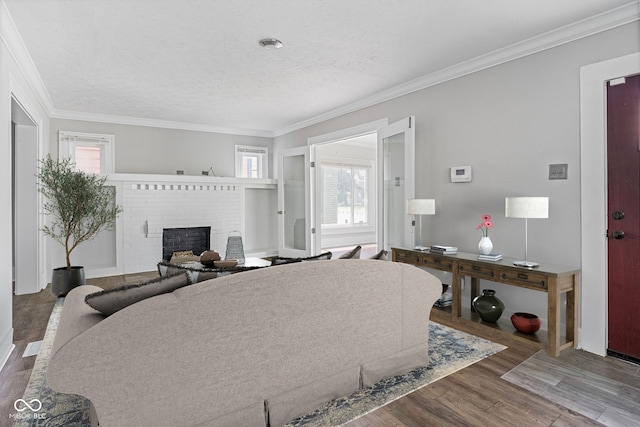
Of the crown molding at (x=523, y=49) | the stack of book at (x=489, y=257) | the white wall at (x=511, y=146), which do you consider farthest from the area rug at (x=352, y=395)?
the crown molding at (x=523, y=49)

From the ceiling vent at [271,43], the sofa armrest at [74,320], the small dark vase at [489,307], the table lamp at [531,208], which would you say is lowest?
the small dark vase at [489,307]

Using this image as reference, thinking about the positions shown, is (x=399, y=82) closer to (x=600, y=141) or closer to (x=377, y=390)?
(x=600, y=141)

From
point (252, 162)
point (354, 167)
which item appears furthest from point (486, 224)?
point (354, 167)

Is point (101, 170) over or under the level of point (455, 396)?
over

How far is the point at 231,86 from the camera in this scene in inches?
174

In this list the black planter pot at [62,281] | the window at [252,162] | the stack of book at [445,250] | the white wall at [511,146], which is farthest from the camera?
the window at [252,162]

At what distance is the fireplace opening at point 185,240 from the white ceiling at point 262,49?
86.3 inches

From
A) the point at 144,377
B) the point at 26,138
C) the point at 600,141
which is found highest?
the point at 26,138

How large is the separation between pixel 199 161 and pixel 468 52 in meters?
4.82

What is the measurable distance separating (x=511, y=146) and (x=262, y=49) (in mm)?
2490

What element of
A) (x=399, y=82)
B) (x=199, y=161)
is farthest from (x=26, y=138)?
(x=399, y=82)

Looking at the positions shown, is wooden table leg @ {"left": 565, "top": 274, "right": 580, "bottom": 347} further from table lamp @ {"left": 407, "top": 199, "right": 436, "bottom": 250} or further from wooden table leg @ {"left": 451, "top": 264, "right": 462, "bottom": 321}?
table lamp @ {"left": 407, "top": 199, "right": 436, "bottom": 250}

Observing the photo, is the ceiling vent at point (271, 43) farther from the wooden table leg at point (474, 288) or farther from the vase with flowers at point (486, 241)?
the wooden table leg at point (474, 288)

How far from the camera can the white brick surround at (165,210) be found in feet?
18.5
